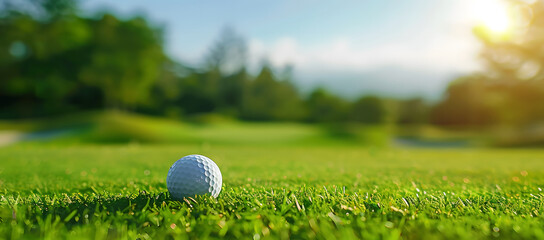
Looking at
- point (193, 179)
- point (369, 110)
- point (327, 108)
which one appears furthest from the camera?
point (327, 108)

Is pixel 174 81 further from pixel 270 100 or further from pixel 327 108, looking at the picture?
pixel 327 108

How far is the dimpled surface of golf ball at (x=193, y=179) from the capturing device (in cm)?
235

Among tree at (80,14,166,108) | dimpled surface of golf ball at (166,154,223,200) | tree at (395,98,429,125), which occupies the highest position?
tree at (80,14,166,108)

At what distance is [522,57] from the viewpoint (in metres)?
21.3

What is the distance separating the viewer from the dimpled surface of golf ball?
235 cm

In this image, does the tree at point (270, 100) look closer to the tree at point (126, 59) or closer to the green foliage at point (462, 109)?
the tree at point (126, 59)

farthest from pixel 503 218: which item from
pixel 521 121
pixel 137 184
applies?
pixel 521 121

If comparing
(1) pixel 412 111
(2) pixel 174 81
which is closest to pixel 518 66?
(1) pixel 412 111

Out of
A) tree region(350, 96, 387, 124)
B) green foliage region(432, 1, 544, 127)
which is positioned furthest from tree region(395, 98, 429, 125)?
green foliage region(432, 1, 544, 127)

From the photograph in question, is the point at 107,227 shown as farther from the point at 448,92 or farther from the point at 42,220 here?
the point at 448,92

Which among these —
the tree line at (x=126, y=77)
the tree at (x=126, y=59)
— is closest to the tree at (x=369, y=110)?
the tree line at (x=126, y=77)

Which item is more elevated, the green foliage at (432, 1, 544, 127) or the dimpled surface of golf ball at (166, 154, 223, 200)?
the green foliage at (432, 1, 544, 127)

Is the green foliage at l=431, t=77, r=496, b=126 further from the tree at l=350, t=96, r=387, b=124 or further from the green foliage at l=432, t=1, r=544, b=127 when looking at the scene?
the tree at l=350, t=96, r=387, b=124

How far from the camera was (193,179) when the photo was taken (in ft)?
7.75
